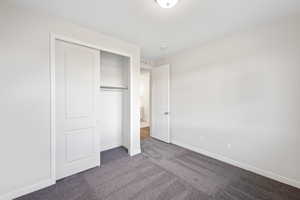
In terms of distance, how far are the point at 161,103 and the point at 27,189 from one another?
316 cm

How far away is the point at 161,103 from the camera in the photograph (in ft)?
12.5

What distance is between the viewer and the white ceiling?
1.63 metres

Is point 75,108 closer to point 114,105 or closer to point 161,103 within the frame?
point 114,105

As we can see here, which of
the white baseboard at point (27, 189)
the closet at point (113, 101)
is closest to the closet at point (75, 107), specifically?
the white baseboard at point (27, 189)

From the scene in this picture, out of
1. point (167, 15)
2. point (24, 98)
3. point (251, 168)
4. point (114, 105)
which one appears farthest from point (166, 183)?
point (167, 15)

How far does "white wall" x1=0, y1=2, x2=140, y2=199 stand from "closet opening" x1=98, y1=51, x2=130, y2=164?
1.22 meters

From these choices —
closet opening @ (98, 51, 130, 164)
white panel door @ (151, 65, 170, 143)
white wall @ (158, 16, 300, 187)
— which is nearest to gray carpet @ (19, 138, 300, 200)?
white wall @ (158, 16, 300, 187)

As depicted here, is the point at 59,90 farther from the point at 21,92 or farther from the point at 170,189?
the point at 170,189

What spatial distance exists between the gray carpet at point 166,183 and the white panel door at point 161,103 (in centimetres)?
121

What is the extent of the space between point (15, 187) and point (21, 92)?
4.16ft

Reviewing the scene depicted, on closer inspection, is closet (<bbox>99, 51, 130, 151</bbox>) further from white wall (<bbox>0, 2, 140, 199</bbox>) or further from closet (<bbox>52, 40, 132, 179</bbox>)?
white wall (<bbox>0, 2, 140, 199</bbox>)

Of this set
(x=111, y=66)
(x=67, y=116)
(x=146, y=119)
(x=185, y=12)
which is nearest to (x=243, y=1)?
(x=185, y=12)

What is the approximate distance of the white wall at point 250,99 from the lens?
1.85 m

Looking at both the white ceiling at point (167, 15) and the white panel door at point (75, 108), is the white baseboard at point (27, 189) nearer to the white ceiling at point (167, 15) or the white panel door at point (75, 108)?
the white panel door at point (75, 108)
